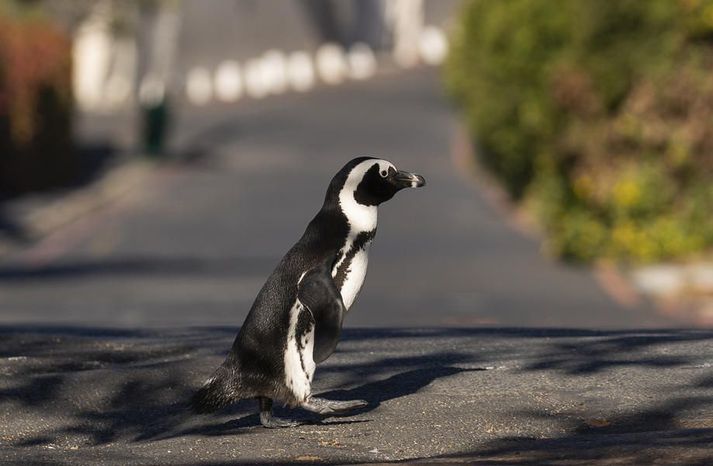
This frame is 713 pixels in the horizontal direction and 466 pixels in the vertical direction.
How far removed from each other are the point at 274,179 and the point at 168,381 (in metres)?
29.1

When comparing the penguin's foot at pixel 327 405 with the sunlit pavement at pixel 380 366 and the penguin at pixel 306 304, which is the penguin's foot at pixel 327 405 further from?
the sunlit pavement at pixel 380 366

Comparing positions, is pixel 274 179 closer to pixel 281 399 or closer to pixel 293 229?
pixel 293 229

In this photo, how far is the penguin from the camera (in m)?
8.50

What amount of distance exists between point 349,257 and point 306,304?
319mm

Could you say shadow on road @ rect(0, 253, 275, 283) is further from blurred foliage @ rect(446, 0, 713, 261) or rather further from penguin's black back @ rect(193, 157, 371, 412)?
penguin's black back @ rect(193, 157, 371, 412)

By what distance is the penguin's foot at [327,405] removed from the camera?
28.2ft

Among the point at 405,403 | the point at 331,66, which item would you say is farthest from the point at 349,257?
the point at 331,66

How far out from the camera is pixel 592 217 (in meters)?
24.8

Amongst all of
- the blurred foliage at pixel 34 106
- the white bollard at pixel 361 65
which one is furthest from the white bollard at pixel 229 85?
the blurred foliage at pixel 34 106

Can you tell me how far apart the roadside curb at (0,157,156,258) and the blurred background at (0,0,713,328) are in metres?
0.09

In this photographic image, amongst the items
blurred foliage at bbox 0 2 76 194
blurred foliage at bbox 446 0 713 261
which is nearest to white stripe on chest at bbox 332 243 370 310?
blurred foliage at bbox 446 0 713 261

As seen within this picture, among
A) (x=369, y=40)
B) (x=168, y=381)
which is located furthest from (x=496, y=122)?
(x=369, y=40)

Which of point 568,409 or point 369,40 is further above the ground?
point 369,40

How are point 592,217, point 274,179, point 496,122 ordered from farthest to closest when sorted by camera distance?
1. point 274,179
2. point 496,122
3. point 592,217
